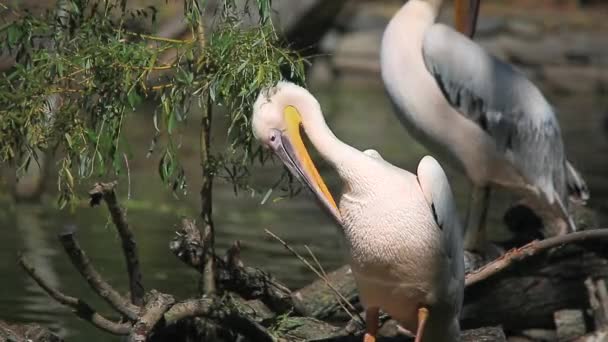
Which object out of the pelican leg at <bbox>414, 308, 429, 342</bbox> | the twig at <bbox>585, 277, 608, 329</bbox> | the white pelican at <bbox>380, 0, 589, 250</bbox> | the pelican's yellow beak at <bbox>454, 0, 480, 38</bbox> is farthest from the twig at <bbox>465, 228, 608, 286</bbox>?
the pelican's yellow beak at <bbox>454, 0, 480, 38</bbox>

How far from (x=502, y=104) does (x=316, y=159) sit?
2.19m

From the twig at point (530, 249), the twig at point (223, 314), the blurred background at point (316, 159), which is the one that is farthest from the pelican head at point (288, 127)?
the twig at point (530, 249)

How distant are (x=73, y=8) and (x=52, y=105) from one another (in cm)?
44

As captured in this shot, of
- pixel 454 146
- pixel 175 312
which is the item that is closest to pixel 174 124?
pixel 175 312

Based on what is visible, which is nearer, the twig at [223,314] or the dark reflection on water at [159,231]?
the twig at [223,314]

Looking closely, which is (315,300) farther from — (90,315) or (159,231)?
(159,231)

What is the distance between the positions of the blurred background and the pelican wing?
67 cm

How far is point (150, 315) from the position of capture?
4922 millimetres

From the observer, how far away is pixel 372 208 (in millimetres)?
4992

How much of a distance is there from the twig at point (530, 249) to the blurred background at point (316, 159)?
3.72 ft

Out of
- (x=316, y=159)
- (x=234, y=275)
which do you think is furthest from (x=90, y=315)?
(x=316, y=159)

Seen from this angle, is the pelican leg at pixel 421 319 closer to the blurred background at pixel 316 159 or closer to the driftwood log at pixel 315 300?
the driftwood log at pixel 315 300

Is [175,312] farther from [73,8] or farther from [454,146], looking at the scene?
[454,146]

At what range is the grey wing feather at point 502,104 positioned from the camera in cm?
735
